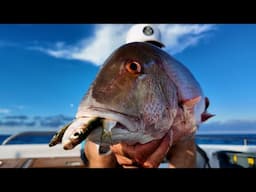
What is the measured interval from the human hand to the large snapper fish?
35 mm

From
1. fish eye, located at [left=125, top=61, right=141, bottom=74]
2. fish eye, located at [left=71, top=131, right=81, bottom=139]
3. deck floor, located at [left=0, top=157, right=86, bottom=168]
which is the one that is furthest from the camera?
deck floor, located at [left=0, top=157, right=86, bottom=168]

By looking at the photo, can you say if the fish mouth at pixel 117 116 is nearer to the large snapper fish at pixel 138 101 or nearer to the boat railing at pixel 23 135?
the large snapper fish at pixel 138 101

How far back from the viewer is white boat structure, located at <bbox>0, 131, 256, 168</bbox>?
1.69 meters

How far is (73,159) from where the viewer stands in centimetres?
179

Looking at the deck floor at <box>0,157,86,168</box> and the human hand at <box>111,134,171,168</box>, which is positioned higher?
the human hand at <box>111,134,171,168</box>

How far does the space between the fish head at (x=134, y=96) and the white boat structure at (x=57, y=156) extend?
2.50 feet

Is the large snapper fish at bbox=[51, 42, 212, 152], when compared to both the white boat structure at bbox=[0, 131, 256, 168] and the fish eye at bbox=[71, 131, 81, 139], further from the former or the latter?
the white boat structure at bbox=[0, 131, 256, 168]

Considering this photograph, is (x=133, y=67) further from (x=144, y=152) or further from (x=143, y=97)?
(x=144, y=152)

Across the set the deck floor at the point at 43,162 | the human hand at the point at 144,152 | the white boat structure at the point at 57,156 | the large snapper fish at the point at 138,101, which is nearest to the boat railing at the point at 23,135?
the white boat structure at the point at 57,156

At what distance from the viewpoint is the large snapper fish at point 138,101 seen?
834mm

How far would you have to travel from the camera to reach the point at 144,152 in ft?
3.34

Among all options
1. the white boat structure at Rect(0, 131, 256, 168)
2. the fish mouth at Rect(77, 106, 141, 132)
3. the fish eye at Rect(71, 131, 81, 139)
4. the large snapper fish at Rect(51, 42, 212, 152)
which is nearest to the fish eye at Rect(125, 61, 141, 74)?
the large snapper fish at Rect(51, 42, 212, 152)
